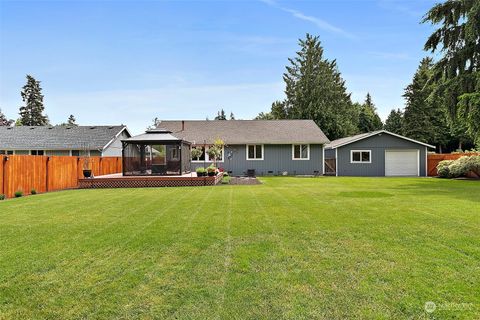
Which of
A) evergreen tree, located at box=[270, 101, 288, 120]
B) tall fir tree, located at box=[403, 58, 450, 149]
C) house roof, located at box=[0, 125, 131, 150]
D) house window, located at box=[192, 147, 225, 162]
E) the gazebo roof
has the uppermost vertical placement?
evergreen tree, located at box=[270, 101, 288, 120]

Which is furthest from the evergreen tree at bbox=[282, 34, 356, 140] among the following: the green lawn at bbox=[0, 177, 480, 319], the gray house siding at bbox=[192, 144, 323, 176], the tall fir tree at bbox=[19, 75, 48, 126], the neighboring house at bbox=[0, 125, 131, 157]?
the tall fir tree at bbox=[19, 75, 48, 126]

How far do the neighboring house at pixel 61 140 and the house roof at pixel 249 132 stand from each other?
5.11m

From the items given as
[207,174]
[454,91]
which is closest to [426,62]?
[454,91]

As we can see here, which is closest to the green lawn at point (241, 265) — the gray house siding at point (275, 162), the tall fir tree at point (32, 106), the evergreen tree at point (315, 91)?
the gray house siding at point (275, 162)

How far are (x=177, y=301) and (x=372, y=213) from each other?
607cm

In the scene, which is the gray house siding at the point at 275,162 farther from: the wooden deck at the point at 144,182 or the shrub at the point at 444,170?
the wooden deck at the point at 144,182

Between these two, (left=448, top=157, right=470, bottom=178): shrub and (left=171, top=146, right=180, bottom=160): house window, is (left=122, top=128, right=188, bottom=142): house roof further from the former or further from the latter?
(left=448, top=157, right=470, bottom=178): shrub

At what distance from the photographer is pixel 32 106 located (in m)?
55.8

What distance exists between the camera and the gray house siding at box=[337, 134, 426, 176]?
1046 inches

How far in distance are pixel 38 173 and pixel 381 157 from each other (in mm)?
22563

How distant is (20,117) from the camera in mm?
55344

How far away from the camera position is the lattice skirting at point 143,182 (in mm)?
16928

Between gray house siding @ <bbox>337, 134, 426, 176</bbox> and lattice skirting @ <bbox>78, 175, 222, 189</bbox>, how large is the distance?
13.1 m

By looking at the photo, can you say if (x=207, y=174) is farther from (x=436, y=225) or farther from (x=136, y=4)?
(x=436, y=225)
